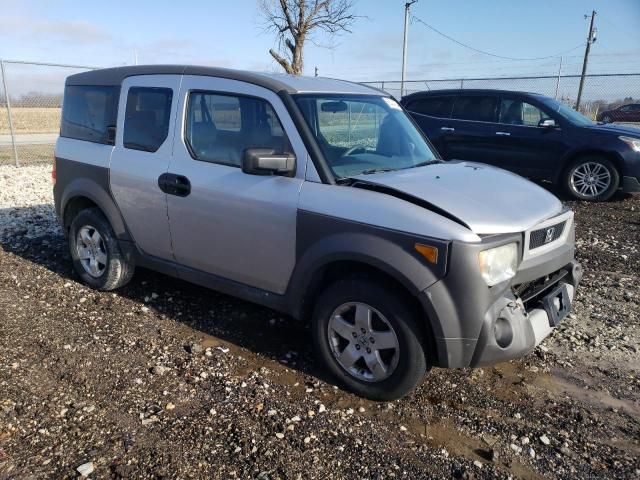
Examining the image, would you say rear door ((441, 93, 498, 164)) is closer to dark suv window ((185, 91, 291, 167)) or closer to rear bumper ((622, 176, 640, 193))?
rear bumper ((622, 176, 640, 193))

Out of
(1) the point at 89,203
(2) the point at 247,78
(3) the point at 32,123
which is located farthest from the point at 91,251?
(3) the point at 32,123

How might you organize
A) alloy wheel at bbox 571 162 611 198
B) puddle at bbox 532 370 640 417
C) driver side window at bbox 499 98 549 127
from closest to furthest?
puddle at bbox 532 370 640 417 < alloy wheel at bbox 571 162 611 198 < driver side window at bbox 499 98 549 127

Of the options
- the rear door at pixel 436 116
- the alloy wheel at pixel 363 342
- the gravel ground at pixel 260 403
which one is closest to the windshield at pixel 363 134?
the alloy wheel at pixel 363 342

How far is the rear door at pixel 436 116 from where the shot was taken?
9.70 metres

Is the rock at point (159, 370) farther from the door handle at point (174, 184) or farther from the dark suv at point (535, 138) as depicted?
the dark suv at point (535, 138)

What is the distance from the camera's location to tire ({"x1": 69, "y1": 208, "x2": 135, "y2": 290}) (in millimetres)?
4691

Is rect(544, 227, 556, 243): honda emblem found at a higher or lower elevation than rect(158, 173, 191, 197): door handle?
lower

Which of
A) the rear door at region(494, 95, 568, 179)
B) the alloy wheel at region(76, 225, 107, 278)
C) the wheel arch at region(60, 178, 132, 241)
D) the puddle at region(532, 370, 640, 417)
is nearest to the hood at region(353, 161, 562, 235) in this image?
the puddle at region(532, 370, 640, 417)

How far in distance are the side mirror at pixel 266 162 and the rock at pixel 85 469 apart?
1844 millimetres

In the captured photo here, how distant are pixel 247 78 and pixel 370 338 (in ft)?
6.50

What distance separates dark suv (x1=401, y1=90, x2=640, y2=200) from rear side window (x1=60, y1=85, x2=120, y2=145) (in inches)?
256


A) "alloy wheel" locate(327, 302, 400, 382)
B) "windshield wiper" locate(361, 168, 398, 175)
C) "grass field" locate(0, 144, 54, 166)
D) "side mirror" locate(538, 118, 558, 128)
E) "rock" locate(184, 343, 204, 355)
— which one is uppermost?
"side mirror" locate(538, 118, 558, 128)

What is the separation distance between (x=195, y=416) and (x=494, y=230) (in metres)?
2.00

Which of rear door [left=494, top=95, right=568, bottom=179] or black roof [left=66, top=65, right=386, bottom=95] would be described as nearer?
black roof [left=66, top=65, right=386, bottom=95]
